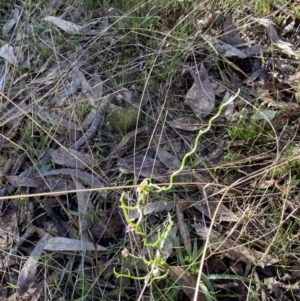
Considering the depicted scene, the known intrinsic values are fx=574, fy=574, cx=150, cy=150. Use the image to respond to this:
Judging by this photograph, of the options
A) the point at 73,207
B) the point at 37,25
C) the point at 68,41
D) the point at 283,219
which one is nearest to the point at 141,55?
the point at 68,41

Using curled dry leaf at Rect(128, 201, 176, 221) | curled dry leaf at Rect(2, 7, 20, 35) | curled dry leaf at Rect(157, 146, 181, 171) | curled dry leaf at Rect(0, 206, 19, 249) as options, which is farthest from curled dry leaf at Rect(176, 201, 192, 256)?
curled dry leaf at Rect(2, 7, 20, 35)

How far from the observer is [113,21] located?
87.3 inches

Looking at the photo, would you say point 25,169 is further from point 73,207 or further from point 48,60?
point 48,60

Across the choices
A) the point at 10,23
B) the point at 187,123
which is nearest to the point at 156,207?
the point at 187,123

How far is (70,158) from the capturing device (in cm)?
188

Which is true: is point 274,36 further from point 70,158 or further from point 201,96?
point 70,158

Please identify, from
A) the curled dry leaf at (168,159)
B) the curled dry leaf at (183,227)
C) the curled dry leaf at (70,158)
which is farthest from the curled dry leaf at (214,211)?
the curled dry leaf at (70,158)

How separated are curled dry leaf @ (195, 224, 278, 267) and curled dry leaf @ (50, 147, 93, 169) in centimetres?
47

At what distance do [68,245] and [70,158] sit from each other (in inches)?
12.1

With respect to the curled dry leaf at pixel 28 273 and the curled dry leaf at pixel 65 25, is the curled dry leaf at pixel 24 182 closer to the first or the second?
the curled dry leaf at pixel 28 273

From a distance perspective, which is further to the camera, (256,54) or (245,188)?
(256,54)

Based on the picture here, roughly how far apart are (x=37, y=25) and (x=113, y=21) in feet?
0.97

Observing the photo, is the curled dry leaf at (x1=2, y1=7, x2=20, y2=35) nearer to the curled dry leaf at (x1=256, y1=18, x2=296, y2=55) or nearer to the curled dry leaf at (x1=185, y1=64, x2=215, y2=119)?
the curled dry leaf at (x1=185, y1=64, x2=215, y2=119)

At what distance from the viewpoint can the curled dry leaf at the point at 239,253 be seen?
1.62 meters
